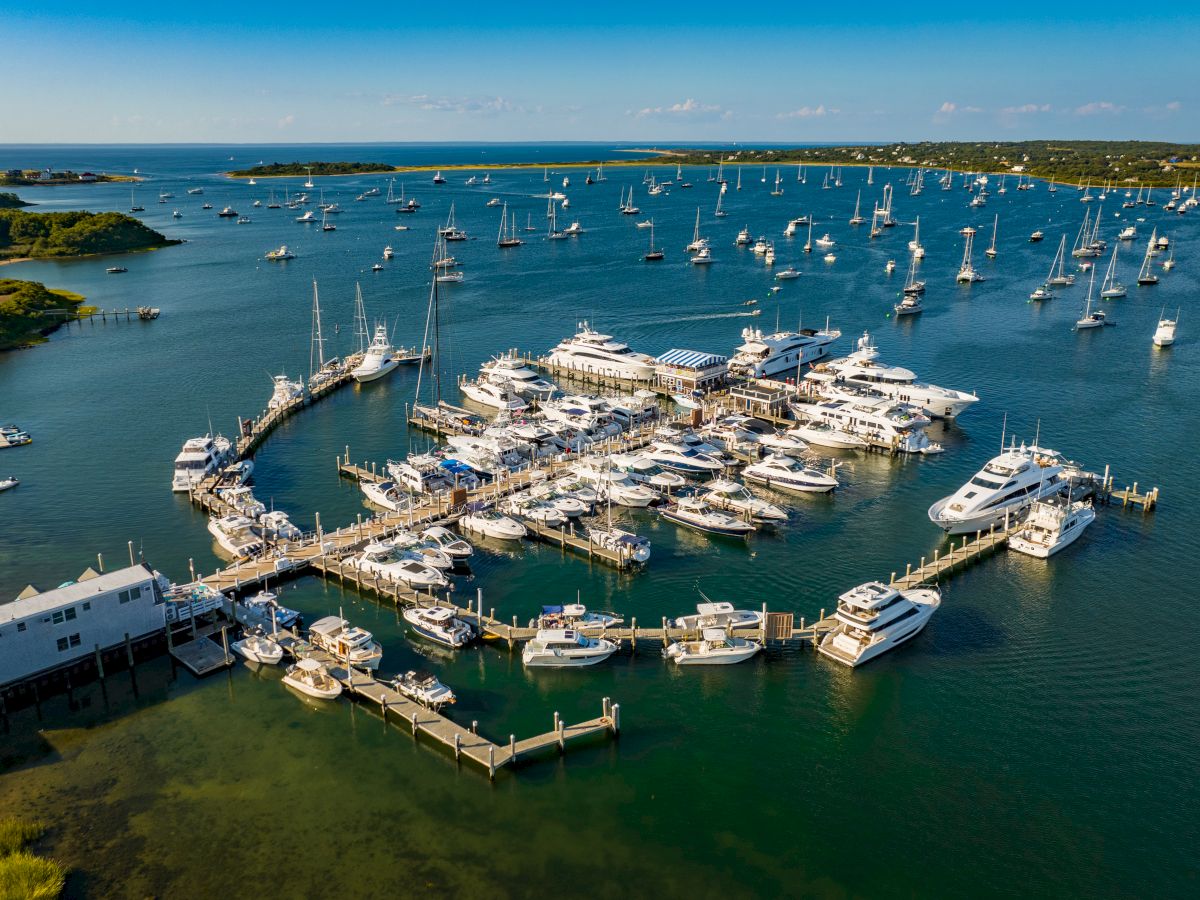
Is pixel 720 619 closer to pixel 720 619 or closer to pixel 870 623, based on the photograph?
pixel 720 619

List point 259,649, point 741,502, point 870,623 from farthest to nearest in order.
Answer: point 741,502 < point 870,623 < point 259,649

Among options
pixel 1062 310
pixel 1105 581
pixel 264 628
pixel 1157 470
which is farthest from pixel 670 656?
pixel 1062 310

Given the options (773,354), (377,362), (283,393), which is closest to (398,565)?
(283,393)

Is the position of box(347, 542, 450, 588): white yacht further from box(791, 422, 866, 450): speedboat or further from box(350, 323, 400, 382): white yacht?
box(350, 323, 400, 382): white yacht

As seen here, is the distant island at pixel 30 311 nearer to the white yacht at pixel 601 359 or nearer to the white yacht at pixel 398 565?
the white yacht at pixel 601 359

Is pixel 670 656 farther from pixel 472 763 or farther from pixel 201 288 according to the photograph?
pixel 201 288

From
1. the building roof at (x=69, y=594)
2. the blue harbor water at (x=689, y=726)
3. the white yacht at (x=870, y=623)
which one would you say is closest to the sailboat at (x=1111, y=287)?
the blue harbor water at (x=689, y=726)

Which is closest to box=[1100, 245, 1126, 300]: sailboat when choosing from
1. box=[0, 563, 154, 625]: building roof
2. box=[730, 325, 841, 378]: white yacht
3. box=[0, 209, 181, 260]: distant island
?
box=[730, 325, 841, 378]: white yacht
